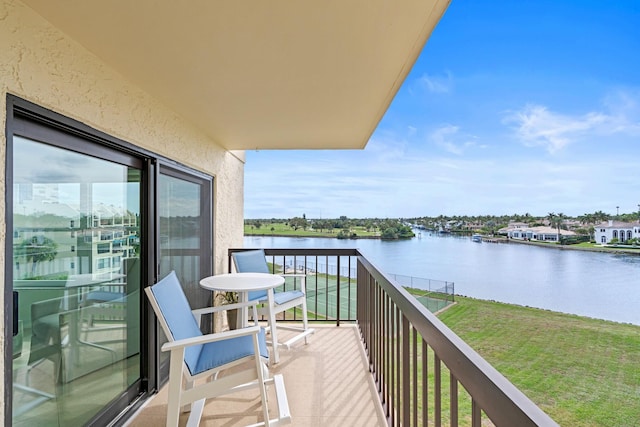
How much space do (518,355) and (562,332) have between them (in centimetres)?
144

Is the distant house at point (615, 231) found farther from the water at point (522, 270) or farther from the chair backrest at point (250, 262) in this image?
the chair backrest at point (250, 262)

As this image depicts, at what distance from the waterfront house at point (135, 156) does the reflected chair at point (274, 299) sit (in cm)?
54

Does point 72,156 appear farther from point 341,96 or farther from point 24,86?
point 341,96

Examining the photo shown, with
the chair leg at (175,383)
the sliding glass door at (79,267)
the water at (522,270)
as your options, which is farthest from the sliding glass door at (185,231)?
the chair leg at (175,383)

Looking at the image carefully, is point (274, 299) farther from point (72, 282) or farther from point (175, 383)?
point (72, 282)

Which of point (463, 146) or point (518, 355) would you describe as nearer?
point (518, 355)

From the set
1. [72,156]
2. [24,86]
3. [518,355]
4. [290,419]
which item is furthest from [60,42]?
[518,355]

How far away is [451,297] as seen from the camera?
10578mm

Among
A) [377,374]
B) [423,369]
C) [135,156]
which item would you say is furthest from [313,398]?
[135,156]

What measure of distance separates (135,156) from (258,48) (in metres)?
1.32

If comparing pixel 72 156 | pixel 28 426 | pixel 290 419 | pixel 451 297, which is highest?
pixel 72 156

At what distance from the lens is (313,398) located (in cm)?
261

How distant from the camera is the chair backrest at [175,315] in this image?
2.00 metres

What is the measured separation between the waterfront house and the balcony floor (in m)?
0.04
